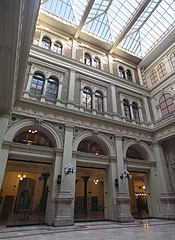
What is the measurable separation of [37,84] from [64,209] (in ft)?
27.0

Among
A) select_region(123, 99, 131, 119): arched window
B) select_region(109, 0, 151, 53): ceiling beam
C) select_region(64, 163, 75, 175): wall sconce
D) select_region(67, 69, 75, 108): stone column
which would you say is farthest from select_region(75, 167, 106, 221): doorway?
select_region(109, 0, 151, 53): ceiling beam

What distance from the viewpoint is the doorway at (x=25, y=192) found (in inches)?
332

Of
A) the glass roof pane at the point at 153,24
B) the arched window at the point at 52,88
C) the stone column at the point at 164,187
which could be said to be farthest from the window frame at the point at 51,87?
the glass roof pane at the point at 153,24

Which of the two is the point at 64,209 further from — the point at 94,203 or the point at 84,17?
the point at 84,17

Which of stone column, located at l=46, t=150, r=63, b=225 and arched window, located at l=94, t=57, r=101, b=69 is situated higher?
arched window, located at l=94, t=57, r=101, b=69

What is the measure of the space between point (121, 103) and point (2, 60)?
10446 mm

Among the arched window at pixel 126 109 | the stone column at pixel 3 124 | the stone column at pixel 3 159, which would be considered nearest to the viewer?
the stone column at pixel 3 159

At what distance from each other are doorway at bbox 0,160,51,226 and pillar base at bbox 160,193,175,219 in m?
7.91

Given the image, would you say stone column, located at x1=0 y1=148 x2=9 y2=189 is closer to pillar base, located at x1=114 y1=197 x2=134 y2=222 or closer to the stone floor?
the stone floor

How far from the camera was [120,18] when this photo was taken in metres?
15.3

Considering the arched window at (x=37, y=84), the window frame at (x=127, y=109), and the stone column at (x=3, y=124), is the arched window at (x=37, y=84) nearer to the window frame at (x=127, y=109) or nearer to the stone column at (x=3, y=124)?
the stone column at (x=3, y=124)

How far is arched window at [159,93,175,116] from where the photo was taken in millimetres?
13555

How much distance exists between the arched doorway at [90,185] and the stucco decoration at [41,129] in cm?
176

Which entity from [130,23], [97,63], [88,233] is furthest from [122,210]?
[130,23]
